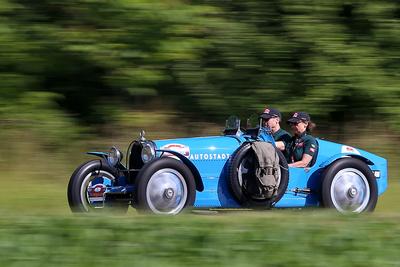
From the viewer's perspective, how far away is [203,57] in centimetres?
1301

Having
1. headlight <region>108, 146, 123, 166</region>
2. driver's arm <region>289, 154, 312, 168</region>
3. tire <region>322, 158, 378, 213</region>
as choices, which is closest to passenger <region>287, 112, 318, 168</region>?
driver's arm <region>289, 154, 312, 168</region>

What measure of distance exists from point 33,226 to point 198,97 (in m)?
Answer: 7.72

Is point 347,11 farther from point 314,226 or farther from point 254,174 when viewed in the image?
point 314,226

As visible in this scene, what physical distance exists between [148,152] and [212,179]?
0.73m

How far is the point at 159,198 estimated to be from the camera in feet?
26.9

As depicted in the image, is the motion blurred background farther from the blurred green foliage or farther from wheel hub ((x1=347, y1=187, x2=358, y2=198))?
wheel hub ((x1=347, y1=187, x2=358, y2=198))

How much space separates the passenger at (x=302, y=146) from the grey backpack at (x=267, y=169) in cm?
40

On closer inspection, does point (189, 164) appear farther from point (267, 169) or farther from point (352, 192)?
point (352, 192)

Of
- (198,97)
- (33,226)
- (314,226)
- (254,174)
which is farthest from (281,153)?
(198,97)

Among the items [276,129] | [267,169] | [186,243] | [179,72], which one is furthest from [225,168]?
[179,72]

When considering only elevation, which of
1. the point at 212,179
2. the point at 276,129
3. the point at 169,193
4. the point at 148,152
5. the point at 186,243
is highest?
the point at 276,129

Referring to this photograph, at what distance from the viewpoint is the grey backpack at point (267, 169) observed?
8469 mm

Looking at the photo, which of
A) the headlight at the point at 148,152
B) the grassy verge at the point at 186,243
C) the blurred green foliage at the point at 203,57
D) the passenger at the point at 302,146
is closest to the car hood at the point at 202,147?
the headlight at the point at 148,152

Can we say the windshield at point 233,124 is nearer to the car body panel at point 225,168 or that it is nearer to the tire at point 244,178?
the car body panel at point 225,168
